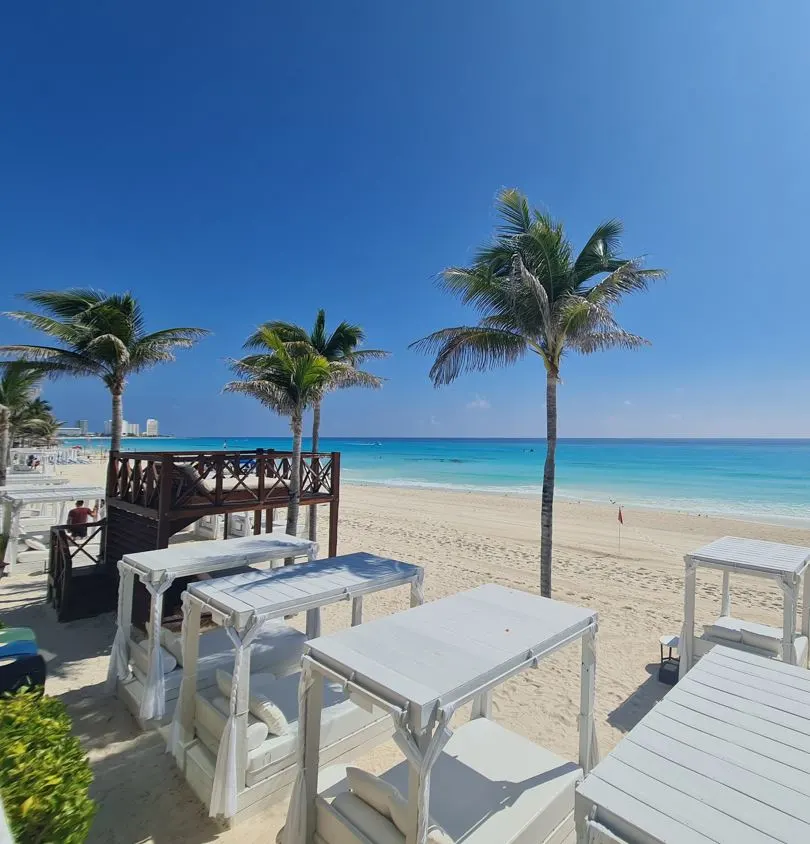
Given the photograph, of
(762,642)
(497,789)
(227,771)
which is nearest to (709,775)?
(497,789)

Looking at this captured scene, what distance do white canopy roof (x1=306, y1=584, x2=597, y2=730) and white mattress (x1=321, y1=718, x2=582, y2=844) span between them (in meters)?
1.26

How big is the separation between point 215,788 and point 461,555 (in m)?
11.1

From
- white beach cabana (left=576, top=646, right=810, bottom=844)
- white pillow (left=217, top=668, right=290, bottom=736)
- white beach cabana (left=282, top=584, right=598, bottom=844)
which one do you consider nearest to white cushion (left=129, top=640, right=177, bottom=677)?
white pillow (left=217, top=668, right=290, bottom=736)

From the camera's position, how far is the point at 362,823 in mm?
3668

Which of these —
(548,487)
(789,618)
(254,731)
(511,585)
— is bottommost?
(511,585)

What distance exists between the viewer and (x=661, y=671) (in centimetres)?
731

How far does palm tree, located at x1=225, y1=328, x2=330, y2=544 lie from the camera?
31.7ft

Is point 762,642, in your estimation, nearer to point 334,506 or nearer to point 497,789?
point 497,789

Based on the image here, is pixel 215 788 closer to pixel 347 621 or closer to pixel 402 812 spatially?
pixel 402 812

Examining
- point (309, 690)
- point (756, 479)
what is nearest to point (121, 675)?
point (309, 690)

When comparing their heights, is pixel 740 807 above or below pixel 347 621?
above

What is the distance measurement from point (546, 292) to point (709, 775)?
7.88m

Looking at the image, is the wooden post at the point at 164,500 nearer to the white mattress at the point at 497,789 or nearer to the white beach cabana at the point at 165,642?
the white beach cabana at the point at 165,642

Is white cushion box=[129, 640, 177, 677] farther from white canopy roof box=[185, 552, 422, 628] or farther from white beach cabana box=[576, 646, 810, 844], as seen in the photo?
white beach cabana box=[576, 646, 810, 844]
